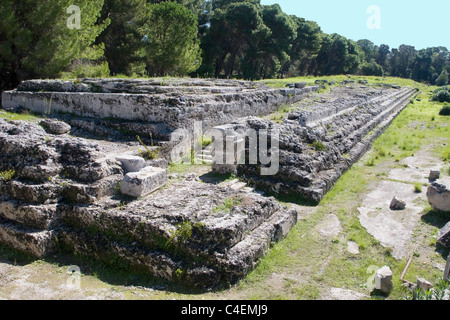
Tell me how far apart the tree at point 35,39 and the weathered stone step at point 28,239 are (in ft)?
36.4

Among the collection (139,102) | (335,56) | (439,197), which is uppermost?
(335,56)

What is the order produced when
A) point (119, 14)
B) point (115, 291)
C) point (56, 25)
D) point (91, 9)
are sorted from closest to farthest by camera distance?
point (115, 291) < point (56, 25) < point (91, 9) < point (119, 14)

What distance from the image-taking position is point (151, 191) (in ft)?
18.2

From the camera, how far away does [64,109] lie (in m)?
9.92

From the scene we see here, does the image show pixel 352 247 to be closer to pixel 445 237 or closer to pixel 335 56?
pixel 445 237

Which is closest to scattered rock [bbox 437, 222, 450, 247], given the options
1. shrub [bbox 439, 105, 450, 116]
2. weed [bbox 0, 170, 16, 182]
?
weed [bbox 0, 170, 16, 182]

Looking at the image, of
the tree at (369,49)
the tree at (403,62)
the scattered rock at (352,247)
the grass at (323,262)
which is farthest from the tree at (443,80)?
the scattered rock at (352,247)

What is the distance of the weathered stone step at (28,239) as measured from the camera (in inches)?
190

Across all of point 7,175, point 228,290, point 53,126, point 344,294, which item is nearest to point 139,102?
point 53,126

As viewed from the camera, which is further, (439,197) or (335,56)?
(335,56)

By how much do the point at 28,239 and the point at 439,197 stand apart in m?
6.87

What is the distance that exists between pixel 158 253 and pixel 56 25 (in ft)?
44.0
